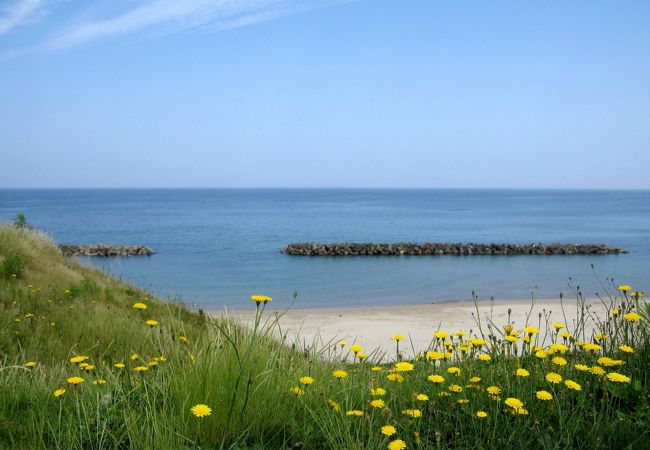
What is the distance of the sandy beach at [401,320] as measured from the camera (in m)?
14.4

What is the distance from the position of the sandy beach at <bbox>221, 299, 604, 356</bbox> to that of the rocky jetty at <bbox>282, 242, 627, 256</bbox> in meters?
21.2

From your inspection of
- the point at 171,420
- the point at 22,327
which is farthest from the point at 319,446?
the point at 22,327

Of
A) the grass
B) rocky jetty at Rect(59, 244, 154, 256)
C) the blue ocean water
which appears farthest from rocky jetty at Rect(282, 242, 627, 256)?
the grass

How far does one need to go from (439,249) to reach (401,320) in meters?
27.9

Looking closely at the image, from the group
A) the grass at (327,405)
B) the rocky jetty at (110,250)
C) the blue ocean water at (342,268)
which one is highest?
the grass at (327,405)

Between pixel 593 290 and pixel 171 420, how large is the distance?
2571 centimetres

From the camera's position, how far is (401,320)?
17.7m

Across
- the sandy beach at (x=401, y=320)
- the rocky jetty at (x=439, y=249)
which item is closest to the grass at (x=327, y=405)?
the sandy beach at (x=401, y=320)

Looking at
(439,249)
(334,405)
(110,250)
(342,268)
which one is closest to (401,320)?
(334,405)

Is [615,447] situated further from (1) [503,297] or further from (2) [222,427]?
(1) [503,297]

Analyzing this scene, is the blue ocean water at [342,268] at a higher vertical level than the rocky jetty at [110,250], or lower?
higher

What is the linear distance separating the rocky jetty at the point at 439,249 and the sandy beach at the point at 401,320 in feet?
69.5

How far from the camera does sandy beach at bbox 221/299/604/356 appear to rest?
14.4 m

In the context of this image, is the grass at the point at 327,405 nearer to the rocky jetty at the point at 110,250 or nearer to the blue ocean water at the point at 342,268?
the blue ocean water at the point at 342,268
